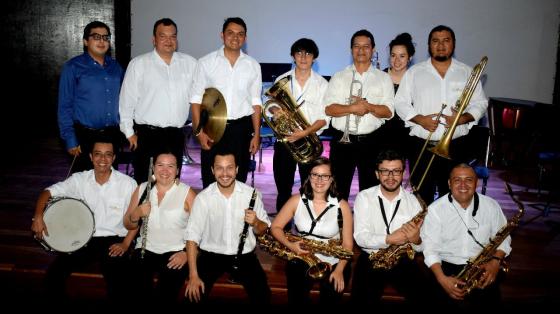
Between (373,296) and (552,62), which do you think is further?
(552,62)

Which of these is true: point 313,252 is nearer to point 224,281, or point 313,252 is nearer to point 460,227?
point 224,281

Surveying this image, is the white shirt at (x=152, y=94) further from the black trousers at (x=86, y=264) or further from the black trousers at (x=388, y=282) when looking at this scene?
the black trousers at (x=388, y=282)

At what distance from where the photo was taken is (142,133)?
3.79 m

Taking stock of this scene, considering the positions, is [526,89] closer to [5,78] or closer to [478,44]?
[478,44]

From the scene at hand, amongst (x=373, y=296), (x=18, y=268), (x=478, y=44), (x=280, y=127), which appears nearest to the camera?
(x=373, y=296)

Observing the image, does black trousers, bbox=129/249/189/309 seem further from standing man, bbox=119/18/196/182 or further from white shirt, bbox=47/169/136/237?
standing man, bbox=119/18/196/182

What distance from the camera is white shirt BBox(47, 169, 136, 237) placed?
135 inches

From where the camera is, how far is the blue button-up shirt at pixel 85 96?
371cm

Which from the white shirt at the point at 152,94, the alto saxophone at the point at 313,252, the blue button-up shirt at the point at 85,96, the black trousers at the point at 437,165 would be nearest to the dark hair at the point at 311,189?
the alto saxophone at the point at 313,252

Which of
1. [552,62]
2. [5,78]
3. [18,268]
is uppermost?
[552,62]

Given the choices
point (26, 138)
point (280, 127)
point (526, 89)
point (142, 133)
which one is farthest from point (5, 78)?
point (526, 89)

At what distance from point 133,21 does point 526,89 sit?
617 centimetres

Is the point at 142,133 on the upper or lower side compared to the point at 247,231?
upper

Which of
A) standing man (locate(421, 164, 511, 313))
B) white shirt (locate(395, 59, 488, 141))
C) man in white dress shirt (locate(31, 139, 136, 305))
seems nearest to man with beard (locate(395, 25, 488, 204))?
white shirt (locate(395, 59, 488, 141))
